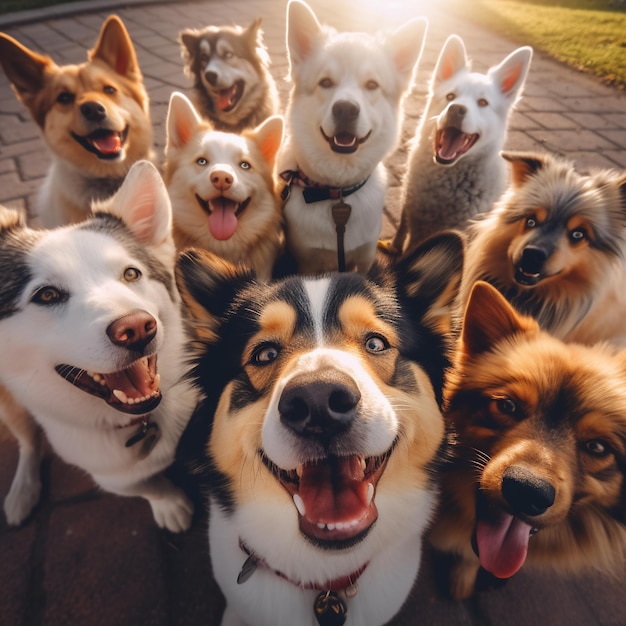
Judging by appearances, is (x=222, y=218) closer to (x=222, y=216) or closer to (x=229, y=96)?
(x=222, y=216)

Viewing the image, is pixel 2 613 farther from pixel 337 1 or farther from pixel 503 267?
pixel 337 1

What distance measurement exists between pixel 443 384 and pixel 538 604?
127 centimetres

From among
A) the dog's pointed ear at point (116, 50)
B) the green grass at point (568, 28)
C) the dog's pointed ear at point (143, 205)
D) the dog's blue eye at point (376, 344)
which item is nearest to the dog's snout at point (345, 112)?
the dog's pointed ear at point (143, 205)

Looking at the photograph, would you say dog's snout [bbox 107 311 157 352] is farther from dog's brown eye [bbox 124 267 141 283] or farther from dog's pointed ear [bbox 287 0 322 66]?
dog's pointed ear [bbox 287 0 322 66]

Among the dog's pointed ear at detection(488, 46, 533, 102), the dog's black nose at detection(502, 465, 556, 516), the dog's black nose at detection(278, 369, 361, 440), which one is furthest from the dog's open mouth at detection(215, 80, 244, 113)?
the dog's black nose at detection(502, 465, 556, 516)

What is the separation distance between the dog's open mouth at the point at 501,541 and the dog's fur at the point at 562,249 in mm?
1294

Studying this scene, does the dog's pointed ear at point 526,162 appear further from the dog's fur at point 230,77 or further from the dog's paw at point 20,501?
the dog's paw at point 20,501

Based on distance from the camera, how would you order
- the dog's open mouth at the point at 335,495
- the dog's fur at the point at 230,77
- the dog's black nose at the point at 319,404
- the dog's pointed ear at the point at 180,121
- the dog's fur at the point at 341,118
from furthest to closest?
the dog's fur at the point at 230,77
the dog's fur at the point at 341,118
the dog's pointed ear at the point at 180,121
the dog's open mouth at the point at 335,495
the dog's black nose at the point at 319,404

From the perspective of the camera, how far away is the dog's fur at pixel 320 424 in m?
1.23

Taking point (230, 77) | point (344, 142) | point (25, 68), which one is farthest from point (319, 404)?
point (230, 77)

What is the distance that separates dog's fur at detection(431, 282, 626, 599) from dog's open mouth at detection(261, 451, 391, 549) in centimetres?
46

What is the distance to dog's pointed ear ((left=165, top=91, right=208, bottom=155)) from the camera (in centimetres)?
279

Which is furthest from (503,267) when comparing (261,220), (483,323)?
(261,220)

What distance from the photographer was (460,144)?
321cm
